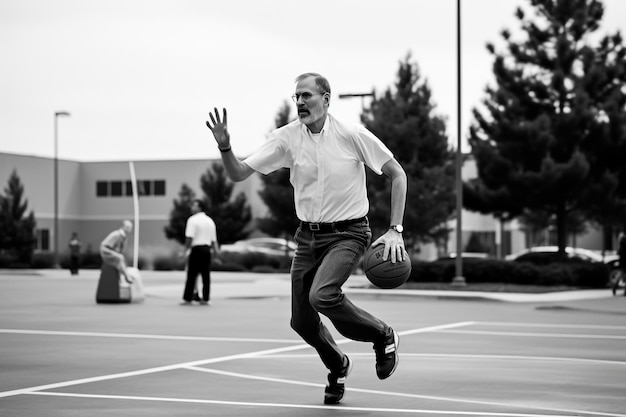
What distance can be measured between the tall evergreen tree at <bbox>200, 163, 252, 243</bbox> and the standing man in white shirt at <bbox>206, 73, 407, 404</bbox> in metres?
54.8

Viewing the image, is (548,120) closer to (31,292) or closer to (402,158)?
(402,158)

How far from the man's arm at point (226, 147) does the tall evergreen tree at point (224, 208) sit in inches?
2165

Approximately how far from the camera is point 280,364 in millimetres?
10695

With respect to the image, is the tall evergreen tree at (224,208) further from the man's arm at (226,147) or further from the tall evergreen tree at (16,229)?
the man's arm at (226,147)

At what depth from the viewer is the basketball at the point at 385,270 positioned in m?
7.57

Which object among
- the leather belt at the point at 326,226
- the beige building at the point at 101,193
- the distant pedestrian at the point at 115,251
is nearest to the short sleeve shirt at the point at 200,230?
the distant pedestrian at the point at 115,251

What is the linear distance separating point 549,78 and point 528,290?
1150 centimetres

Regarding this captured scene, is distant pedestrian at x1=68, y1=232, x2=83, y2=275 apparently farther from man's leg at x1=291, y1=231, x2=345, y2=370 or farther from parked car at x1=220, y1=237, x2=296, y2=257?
man's leg at x1=291, y1=231, x2=345, y2=370

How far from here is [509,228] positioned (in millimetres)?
69500

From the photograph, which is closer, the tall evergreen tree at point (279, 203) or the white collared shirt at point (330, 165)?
the white collared shirt at point (330, 165)

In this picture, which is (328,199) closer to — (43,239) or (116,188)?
(43,239)

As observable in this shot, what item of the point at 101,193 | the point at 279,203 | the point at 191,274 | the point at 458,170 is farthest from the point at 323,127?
the point at 101,193

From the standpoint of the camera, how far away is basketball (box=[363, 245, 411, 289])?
757cm

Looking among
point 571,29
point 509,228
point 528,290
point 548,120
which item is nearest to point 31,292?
point 528,290
